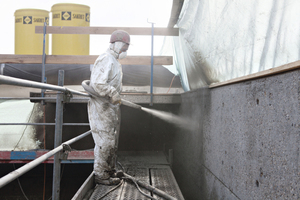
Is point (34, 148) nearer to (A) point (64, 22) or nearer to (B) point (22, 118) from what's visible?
(B) point (22, 118)

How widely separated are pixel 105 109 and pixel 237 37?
1581 millimetres

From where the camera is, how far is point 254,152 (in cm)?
182

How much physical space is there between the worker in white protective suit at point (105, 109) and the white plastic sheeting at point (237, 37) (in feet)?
3.26

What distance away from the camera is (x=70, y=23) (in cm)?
582

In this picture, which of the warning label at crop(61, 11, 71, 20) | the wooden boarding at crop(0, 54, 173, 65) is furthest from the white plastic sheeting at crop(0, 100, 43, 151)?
the warning label at crop(61, 11, 71, 20)

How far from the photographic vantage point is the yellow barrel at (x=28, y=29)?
5.93m

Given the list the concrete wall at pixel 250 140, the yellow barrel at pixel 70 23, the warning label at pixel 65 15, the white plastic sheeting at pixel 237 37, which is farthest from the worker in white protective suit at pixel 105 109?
the warning label at pixel 65 15

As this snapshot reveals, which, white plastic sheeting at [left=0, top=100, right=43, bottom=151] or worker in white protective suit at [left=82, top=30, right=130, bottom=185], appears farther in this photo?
white plastic sheeting at [left=0, top=100, right=43, bottom=151]

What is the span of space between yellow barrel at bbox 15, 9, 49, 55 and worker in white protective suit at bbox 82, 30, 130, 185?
3.86m

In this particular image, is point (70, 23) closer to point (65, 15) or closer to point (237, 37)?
point (65, 15)

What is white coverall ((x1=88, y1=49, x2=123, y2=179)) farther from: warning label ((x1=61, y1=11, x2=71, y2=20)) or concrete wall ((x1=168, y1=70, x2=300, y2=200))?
warning label ((x1=61, y1=11, x2=71, y2=20))

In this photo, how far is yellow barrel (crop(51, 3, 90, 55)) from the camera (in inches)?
228

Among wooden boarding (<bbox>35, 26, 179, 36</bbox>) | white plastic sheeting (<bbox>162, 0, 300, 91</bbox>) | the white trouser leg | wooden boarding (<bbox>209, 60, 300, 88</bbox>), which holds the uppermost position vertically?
wooden boarding (<bbox>35, 26, 179, 36</bbox>)

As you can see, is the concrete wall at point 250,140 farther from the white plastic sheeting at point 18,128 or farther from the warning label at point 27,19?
the warning label at point 27,19
